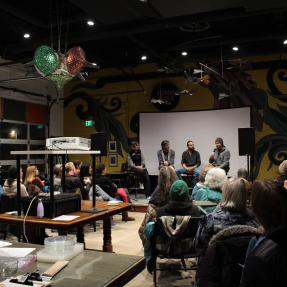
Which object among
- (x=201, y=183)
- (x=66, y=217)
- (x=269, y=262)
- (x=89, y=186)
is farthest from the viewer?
(x=89, y=186)

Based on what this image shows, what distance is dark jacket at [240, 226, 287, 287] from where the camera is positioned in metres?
1.45

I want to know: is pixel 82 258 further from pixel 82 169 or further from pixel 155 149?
pixel 155 149

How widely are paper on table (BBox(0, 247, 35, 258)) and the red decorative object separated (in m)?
2.90

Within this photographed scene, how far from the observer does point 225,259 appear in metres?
2.11

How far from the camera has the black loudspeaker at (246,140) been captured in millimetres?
7328

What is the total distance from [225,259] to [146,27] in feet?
18.6

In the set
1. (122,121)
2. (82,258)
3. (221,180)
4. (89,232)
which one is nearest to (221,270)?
(82,258)

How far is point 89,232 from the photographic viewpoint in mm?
6270

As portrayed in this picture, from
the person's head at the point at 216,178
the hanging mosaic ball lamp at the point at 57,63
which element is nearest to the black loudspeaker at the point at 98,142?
the hanging mosaic ball lamp at the point at 57,63

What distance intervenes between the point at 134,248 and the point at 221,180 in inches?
69.8

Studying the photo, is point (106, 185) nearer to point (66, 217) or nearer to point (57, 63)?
point (57, 63)

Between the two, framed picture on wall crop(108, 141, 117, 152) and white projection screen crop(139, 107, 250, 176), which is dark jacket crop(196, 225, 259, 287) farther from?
framed picture on wall crop(108, 141, 117, 152)

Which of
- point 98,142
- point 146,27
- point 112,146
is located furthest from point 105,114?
point 98,142

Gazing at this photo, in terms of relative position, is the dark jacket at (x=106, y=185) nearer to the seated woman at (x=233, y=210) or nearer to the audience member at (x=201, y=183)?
the audience member at (x=201, y=183)
